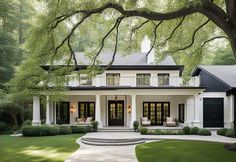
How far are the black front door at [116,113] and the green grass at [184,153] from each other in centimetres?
1057

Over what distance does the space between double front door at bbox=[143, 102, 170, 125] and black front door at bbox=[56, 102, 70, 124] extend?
6.71 metres

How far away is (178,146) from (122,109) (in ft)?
36.9

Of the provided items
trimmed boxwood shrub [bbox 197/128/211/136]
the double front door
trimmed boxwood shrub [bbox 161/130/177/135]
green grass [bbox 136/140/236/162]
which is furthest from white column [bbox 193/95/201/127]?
green grass [bbox 136/140/236/162]

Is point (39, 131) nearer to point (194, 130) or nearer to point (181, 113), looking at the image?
point (194, 130)

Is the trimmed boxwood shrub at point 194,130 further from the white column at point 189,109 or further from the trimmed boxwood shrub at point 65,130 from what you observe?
the trimmed boxwood shrub at point 65,130

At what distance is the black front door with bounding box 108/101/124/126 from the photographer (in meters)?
26.4

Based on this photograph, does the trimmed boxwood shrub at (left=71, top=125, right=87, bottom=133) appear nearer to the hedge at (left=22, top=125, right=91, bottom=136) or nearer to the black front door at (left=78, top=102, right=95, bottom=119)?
the hedge at (left=22, top=125, right=91, bottom=136)

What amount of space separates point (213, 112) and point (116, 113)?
8.13 m

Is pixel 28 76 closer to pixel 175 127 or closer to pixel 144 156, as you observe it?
pixel 144 156

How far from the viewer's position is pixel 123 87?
23.7 m

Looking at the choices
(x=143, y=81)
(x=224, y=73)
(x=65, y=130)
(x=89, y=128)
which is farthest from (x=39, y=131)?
(x=224, y=73)

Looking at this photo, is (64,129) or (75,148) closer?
(75,148)

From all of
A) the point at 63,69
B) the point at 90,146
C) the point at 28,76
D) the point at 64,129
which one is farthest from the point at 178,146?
the point at 64,129

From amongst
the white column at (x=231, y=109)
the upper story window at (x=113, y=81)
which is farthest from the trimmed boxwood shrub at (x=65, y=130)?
the white column at (x=231, y=109)
